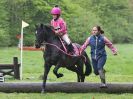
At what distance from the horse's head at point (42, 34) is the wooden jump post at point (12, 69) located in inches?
305

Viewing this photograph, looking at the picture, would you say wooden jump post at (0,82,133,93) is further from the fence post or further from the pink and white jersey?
the fence post

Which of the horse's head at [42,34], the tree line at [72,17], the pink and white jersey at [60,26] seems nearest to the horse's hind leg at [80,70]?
the pink and white jersey at [60,26]

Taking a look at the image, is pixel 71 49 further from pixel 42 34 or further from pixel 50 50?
pixel 42 34

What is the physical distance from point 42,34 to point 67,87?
173 centimetres

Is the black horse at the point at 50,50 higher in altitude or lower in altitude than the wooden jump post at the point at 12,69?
higher

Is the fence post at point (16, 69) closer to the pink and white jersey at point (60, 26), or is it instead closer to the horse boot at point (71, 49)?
the horse boot at point (71, 49)

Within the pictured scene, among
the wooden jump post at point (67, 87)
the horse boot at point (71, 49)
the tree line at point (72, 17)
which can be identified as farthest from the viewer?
the tree line at point (72, 17)

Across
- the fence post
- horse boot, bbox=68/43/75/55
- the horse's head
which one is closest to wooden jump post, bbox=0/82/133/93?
horse boot, bbox=68/43/75/55

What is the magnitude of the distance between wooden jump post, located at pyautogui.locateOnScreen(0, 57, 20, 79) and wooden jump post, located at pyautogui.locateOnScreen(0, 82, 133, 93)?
7410 mm

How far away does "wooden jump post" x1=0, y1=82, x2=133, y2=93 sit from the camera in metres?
13.6

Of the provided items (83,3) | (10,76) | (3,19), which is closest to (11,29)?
(3,19)

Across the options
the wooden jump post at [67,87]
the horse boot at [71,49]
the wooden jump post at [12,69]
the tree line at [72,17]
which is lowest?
the tree line at [72,17]

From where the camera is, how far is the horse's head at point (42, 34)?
43.6 ft

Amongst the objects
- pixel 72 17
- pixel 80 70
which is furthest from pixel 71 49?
pixel 72 17
